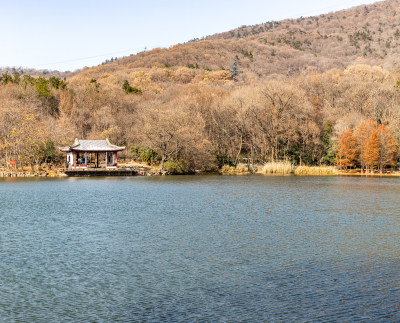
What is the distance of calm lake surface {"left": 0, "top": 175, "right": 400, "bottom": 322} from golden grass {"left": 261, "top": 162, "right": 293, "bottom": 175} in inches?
1142

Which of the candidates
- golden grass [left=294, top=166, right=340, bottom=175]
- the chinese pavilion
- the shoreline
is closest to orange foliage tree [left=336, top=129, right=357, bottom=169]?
golden grass [left=294, top=166, right=340, bottom=175]

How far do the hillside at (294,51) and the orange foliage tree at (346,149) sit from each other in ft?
233

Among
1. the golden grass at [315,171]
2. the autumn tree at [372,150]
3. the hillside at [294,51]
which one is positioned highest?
the hillside at [294,51]

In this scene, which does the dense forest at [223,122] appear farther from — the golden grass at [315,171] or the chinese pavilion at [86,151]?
the chinese pavilion at [86,151]

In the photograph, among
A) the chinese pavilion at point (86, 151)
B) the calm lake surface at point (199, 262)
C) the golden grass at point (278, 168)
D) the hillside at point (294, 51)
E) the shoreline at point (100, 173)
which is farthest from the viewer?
the hillside at point (294, 51)

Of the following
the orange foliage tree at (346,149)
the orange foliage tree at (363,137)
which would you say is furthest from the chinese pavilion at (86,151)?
the orange foliage tree at (363,137)

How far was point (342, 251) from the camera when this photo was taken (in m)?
15.0

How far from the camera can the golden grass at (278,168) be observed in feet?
181

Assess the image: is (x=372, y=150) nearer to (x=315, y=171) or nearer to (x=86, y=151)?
(x=315, y=171)

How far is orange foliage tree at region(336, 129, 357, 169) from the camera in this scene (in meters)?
55.1

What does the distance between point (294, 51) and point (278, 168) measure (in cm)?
11731

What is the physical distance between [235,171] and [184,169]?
719 centimetres

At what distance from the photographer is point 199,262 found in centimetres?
1354

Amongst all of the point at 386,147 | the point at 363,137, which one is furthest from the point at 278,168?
the point at 386,147
